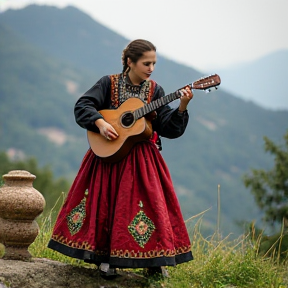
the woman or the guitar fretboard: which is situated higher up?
the guitar fretboard

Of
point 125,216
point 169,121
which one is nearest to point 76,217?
point 125,216

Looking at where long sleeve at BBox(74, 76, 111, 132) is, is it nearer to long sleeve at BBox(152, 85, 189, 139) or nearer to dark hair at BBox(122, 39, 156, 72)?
dark hair at BBox(122, 39, 156, 72)

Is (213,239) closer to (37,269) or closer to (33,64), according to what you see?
(37,269)

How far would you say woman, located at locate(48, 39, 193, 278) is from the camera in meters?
4.83

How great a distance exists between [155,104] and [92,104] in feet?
1.73

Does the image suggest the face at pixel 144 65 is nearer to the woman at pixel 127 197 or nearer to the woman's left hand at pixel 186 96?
the woman at pixel 127 197

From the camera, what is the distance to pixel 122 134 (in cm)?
494

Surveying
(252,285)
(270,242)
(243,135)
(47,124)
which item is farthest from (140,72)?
(243,135)

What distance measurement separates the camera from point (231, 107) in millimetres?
180375

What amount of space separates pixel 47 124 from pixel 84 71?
3313 centimetres

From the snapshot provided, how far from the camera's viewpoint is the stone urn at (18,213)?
5.03 meters

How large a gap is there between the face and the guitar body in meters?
0.21

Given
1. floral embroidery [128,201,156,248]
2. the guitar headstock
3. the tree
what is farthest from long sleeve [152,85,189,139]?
the tree

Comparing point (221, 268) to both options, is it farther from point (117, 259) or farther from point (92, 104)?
point (92, 104)
